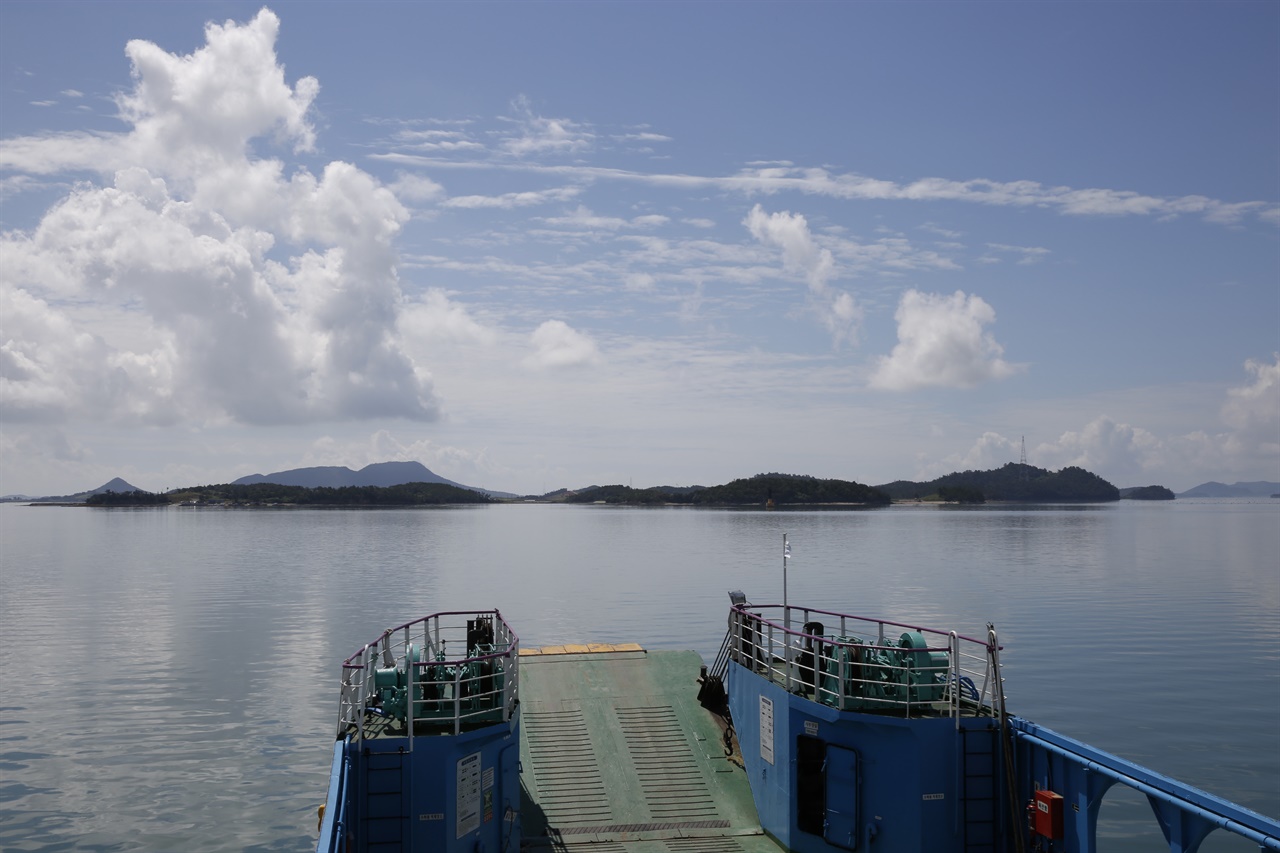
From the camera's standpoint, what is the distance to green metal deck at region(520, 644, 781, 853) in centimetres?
1483

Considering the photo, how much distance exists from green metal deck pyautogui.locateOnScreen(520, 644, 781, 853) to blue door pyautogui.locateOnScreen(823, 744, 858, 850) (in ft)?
3.58

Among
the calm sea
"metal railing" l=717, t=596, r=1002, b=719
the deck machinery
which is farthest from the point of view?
the calm sea

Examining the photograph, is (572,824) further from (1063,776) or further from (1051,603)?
(1051,603)

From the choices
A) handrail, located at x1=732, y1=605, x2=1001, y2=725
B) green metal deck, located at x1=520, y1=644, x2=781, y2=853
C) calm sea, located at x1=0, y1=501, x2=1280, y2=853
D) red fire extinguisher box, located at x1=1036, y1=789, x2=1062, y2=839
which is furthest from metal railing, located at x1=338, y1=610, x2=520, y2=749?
red fire extinguisher box, located at x1=1036, y1=789, x2=1062, y2=839

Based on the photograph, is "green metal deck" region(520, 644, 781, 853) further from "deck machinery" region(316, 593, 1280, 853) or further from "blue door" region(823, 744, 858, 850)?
"blue door" region(823, 744, 858, 850)

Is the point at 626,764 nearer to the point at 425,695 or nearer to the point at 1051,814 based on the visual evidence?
the point at 425,695

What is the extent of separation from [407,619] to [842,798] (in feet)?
114

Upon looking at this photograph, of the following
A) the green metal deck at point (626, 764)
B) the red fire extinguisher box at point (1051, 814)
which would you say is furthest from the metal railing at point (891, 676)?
the green metal deck at point (626, 764)

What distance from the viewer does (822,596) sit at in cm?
5434

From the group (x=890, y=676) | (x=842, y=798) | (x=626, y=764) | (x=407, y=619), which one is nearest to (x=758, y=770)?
(x=842, y=798)

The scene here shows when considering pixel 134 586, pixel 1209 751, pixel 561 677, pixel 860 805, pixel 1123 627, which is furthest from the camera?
pixel 134 586

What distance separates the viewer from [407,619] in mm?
45281

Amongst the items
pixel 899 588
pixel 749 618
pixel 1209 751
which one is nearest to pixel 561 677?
pixel 749 618

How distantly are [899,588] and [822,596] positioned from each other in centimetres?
601
